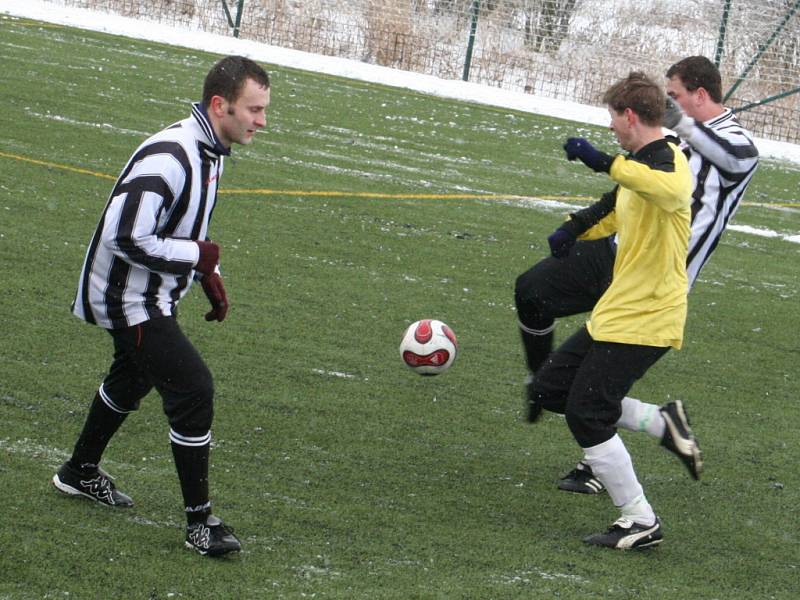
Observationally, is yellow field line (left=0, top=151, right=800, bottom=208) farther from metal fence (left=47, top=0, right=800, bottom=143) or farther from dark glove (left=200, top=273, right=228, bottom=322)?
metal fence (left=47, top=0, right=800, bottom=143)

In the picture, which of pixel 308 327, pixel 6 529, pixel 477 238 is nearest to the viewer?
pixel 6 529

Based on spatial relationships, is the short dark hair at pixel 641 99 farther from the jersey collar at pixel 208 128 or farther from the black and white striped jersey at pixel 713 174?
the jersey collar at pixel 208 128

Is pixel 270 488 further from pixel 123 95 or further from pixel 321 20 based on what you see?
pixel 321 20

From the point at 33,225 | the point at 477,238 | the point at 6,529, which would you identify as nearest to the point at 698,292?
the point at 477,238

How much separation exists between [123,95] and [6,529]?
11.0 meters

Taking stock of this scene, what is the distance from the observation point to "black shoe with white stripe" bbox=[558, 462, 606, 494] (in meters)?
5.59

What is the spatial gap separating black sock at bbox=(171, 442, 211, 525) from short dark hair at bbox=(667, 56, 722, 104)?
2761 mm

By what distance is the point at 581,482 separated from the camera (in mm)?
5617

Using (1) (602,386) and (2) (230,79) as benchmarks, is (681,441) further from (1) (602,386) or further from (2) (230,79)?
(2) (230,79)

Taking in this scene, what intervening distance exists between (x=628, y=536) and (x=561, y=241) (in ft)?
4.17

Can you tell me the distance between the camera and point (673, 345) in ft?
16.3

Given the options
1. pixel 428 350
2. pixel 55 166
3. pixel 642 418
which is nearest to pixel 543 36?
pixel 55 166

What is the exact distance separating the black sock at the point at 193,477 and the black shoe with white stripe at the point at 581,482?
181cm

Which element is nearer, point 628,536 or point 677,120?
point 628,536
